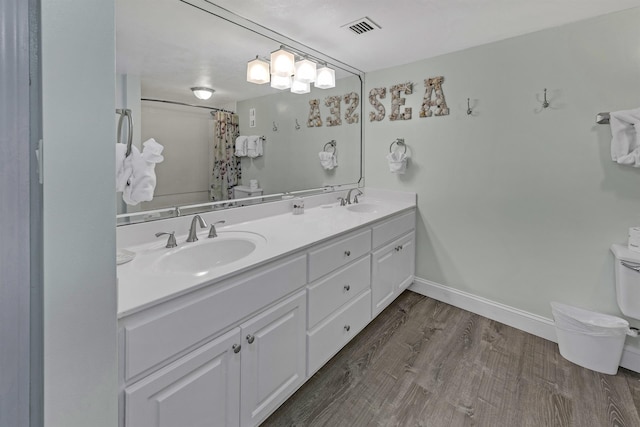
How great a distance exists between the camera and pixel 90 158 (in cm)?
58

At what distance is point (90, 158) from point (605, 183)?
2545 mm

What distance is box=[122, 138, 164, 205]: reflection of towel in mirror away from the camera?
1253mm

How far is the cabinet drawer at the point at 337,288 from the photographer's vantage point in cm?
157

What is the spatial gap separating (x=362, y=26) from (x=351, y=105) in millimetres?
889

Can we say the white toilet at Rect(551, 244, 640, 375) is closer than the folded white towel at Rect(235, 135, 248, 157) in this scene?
Yes

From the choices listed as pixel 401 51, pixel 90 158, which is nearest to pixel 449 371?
pixel 90 158

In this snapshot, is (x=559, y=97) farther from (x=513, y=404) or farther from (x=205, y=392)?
(x=205, y=392)

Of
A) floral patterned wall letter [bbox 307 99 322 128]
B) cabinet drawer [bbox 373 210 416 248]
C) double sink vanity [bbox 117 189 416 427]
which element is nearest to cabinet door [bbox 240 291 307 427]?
double sink vanity [bbox 117 189 416 427]

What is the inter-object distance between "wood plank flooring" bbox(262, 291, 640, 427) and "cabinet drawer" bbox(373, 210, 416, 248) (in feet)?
2.21

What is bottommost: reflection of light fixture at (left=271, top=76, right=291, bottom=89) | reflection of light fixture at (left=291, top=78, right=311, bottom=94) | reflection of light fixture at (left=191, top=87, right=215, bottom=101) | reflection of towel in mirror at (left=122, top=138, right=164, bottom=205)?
reflection of towel in mirror at (left=122, top=138, right=164, bottom=205)

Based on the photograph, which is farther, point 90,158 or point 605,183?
point 605,183

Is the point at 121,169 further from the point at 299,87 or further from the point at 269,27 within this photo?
the point at 299,87

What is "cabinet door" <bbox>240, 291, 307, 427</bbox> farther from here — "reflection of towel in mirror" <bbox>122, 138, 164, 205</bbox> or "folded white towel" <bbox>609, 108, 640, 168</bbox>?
"folded white towel" <bbox>609, 108, 640, 168</bbox>

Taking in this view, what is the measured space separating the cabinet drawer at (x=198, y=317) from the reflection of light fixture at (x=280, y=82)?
1.30m
